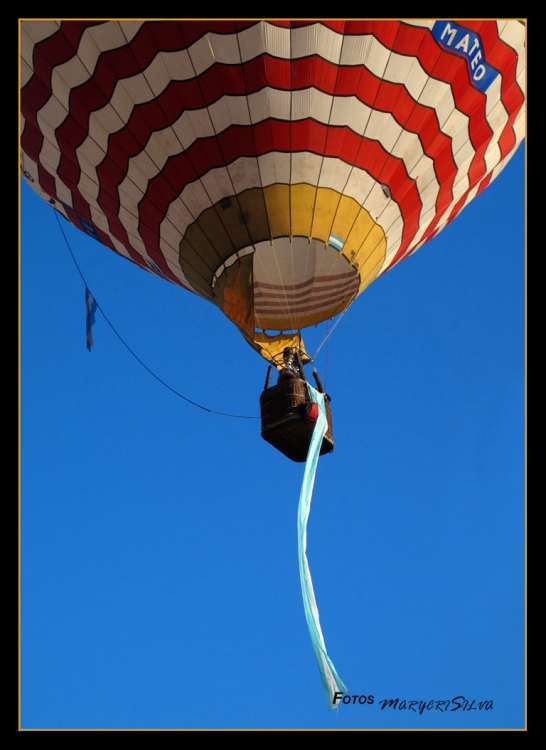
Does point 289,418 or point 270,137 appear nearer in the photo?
point 270,137

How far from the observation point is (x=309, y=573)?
7.75 m

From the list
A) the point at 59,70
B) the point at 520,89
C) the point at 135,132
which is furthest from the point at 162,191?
the point at 520,89

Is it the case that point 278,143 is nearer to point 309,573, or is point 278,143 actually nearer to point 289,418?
point 289,418

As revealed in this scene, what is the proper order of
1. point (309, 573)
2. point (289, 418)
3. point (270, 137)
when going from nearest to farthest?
point (309, 573) < point (270, 137) < point (289, 418)

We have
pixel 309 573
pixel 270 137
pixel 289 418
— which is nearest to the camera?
pixel 309 573

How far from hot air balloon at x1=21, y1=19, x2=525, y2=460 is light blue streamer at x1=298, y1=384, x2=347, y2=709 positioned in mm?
220

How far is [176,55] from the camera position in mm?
8508

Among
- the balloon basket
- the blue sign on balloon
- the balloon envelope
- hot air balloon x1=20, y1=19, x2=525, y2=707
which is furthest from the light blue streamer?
the blue sign on balloon

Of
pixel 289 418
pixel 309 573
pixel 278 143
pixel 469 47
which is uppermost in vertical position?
pixel 469 47

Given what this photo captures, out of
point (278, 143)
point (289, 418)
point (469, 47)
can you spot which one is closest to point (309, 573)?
point (289, 418)

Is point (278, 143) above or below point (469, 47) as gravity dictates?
below

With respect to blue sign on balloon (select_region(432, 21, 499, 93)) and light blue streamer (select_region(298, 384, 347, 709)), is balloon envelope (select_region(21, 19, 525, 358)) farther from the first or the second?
light blue streamer (select_region(298, 384, 347, 709))

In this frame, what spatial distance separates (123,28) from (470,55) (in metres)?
2.97

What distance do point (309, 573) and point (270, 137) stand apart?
12.2ft
